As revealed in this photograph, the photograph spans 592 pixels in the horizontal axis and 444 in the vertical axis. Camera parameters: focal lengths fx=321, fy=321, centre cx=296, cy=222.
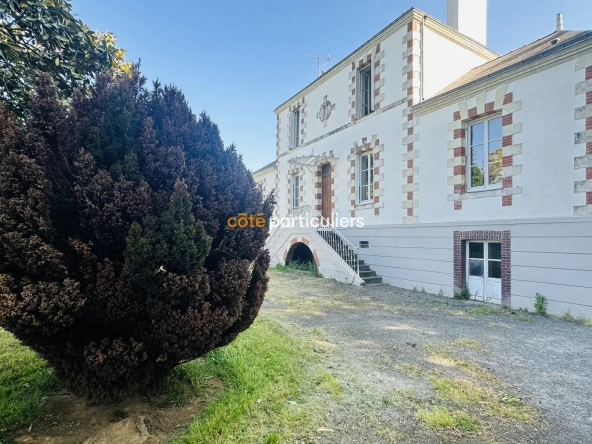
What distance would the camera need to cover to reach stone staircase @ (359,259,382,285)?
8602 mm

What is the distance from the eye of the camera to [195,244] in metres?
2.04

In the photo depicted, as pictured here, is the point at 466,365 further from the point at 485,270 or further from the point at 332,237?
the point at 332,237

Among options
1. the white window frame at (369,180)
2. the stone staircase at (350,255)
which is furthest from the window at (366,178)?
the stone staircase at (350,255)

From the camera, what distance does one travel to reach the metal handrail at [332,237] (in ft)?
29.6

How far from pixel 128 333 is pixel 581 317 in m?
6.48

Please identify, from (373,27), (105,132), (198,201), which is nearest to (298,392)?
Result: (198,201)

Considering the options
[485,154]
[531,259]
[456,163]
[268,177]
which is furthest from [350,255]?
[268,177]

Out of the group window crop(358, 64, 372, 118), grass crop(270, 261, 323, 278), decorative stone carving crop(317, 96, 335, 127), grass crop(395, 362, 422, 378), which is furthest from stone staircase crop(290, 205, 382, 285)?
grass crop(395, 362, 422, 378)

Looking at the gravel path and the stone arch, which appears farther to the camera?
the stone arch

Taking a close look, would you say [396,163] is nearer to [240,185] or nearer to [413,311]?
[413,311]

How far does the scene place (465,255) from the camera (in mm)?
6934

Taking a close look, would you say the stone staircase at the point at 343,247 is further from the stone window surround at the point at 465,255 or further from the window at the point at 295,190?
the stone window surround at the point at 465,255

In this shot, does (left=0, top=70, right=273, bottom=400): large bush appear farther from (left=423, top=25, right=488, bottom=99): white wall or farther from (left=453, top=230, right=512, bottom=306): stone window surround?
(left=423, top=25, right=488, bottom=99): white wall

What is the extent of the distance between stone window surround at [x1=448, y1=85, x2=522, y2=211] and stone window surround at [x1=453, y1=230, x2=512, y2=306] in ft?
2.01
